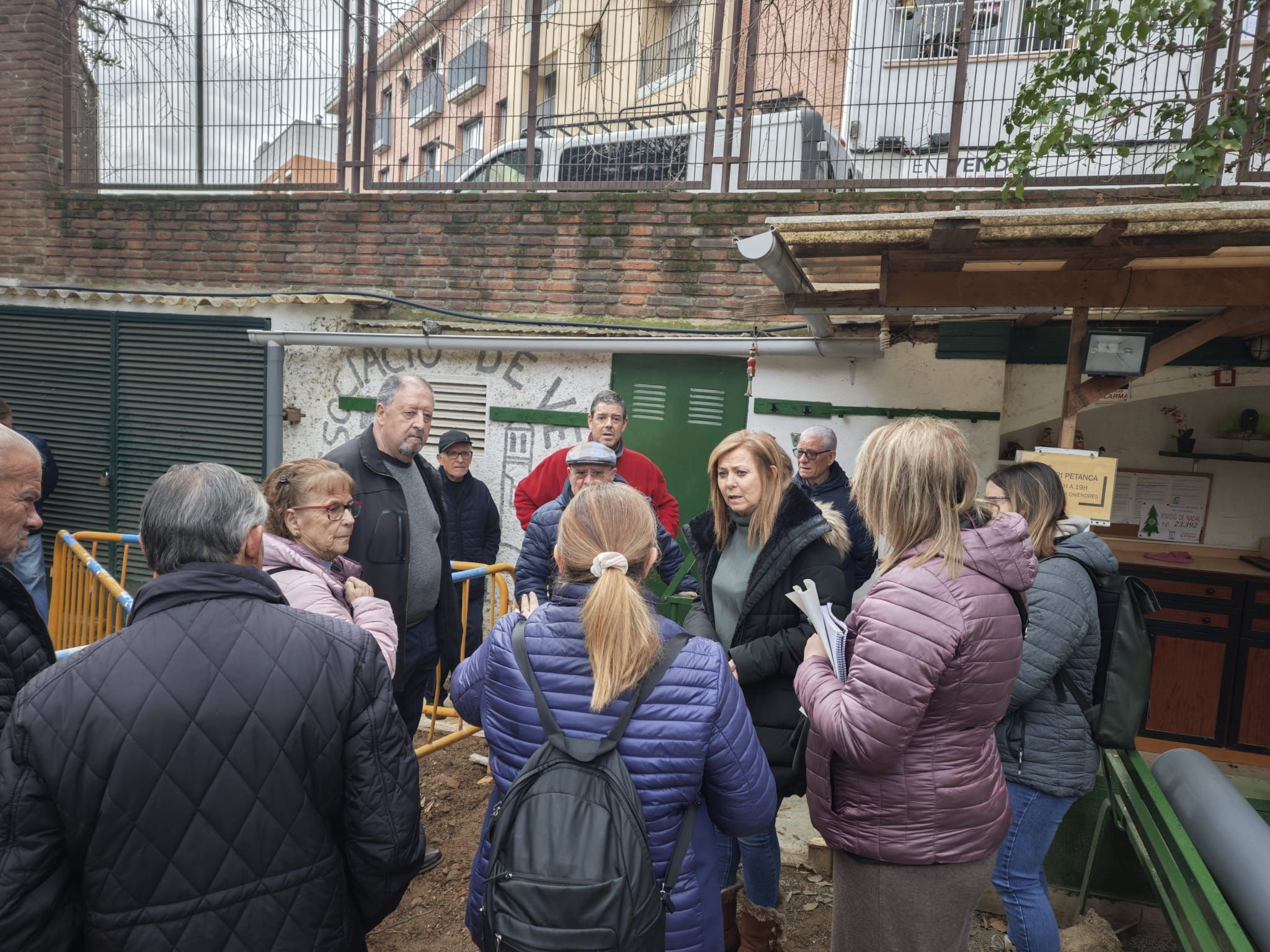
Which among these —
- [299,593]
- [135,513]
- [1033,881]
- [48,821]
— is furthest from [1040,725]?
[135,513]

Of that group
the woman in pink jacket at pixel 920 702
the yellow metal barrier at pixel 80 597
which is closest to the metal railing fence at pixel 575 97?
the yellow metal barrier at pixel 80 597

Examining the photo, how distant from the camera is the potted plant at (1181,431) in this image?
6602 mm

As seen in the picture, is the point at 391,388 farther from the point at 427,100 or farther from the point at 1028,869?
the point at 427,100

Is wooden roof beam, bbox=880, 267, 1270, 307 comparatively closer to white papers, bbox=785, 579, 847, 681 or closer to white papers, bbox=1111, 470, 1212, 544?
white papers, bbox=785, 579, 847, 681

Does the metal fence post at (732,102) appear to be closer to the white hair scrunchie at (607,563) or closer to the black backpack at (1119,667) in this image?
the black backpack at (1119,667)

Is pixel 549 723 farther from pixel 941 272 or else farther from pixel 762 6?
pixel 762 6

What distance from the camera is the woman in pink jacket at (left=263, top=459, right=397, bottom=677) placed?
2428mm

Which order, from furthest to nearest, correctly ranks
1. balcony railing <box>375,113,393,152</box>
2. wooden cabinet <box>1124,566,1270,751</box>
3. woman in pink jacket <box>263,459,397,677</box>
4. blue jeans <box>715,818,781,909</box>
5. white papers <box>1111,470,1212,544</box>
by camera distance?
balcony railing <box>375,113,393,152</box>, white papers <box>1111,470,1212,544</box>, wooden cabinet <box>1124,566,1270,751</box>, blue jeans <box>715,818,781,909</box>, woman in pink jacket <box>263,459,397,677</box>

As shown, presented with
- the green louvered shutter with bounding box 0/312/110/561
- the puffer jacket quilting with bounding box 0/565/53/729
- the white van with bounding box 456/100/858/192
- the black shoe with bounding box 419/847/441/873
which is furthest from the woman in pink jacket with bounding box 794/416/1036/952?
the green louvered shutter with bounding box 0/312/110/561

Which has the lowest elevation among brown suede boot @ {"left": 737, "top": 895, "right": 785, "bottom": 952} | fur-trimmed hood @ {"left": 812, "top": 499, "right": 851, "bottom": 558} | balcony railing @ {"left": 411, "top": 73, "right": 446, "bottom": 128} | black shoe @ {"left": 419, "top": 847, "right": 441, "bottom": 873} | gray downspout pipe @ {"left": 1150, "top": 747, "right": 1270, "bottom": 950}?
black shoe @ {"left": 419, "top": 847, "right": 441, "bottom": 873}

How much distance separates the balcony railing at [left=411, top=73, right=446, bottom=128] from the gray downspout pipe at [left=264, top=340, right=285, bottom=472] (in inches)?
96.8

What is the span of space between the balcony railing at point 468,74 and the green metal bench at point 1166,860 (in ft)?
22.6

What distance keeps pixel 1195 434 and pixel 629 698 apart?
6.84 metres

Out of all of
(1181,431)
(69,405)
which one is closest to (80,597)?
(69,405)
